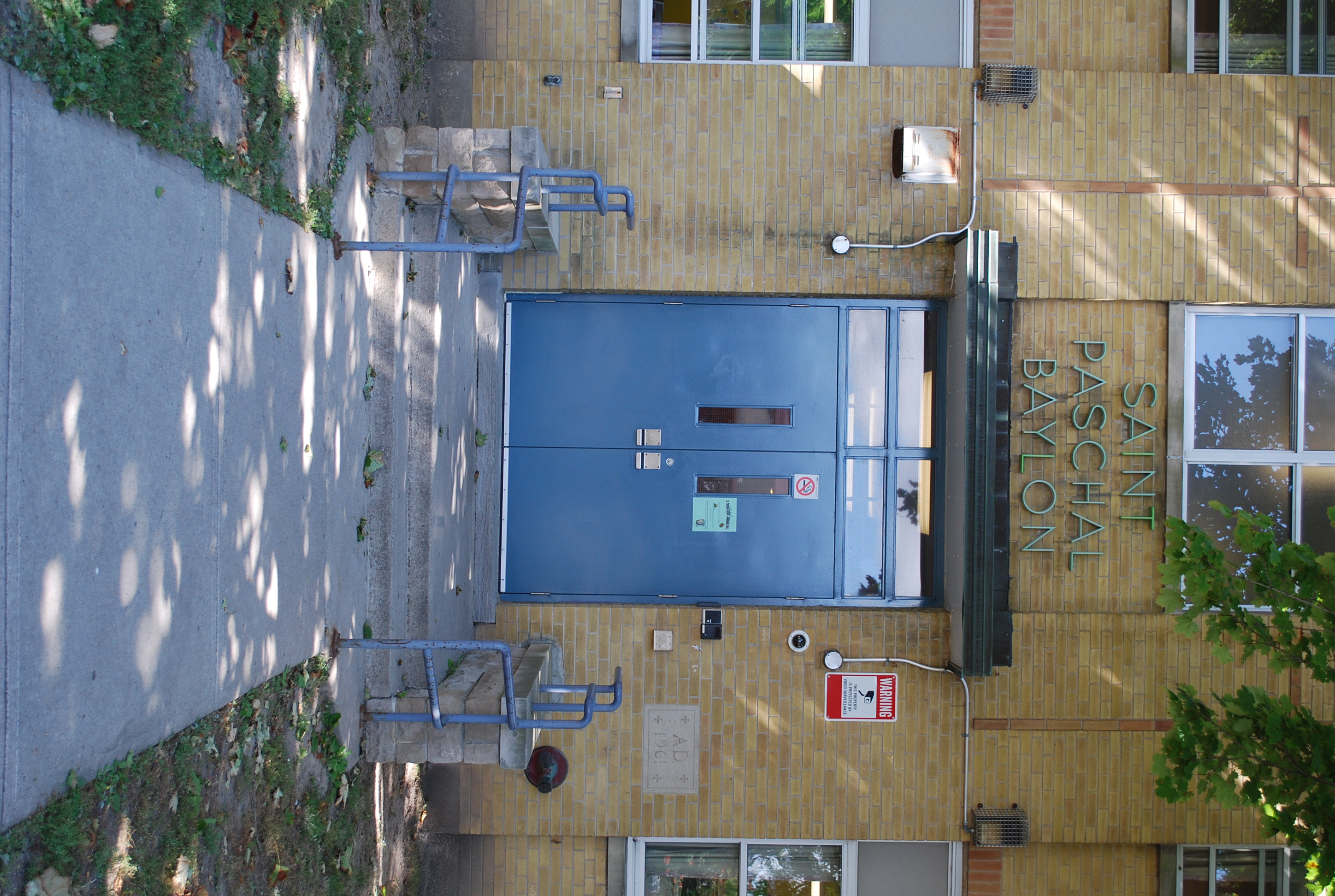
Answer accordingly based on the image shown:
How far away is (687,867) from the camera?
6840 millimetres

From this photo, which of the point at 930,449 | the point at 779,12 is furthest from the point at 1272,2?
the point at 930,449

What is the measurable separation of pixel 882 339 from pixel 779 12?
9.28ft

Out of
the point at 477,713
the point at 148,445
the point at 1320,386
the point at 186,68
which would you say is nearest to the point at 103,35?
the point at 186,68

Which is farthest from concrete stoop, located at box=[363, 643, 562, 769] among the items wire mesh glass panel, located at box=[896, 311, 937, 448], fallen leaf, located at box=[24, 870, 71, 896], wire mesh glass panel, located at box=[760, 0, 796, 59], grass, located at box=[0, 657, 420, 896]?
wire mesh glass panel, located at box=[760, 0, 796, 59]

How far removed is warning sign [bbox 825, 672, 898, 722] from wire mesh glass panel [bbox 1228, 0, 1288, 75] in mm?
5812

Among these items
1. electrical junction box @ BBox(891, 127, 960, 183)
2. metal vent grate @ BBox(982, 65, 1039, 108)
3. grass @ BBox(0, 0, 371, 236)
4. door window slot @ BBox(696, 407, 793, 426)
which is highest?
metal vent grate @ BBox(982, 65, 1039, 108)

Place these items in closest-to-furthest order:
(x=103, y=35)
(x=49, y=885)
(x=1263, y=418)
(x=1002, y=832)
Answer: (x=49, y=885) < (x=103, y=35) < (x=1002, y=832) < (x=1263, y=418)

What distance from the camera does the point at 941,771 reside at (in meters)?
6.60

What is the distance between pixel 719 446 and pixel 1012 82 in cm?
366

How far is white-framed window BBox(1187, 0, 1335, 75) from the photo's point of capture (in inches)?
274

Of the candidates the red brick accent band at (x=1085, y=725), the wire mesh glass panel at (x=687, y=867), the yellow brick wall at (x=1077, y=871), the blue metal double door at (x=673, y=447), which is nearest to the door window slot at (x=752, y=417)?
the blue metal double door at (x=673, y=447)

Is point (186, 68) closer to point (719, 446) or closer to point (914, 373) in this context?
point (719, 446)

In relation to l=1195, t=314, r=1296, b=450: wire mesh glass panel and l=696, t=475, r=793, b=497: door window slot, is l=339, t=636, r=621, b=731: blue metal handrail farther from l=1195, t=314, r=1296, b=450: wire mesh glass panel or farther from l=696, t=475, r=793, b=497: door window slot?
l=1195, t=314, r=1296, b=450: wire mesh glass panel

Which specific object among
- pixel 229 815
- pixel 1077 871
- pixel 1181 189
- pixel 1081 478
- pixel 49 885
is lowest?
pixel 1077 871
